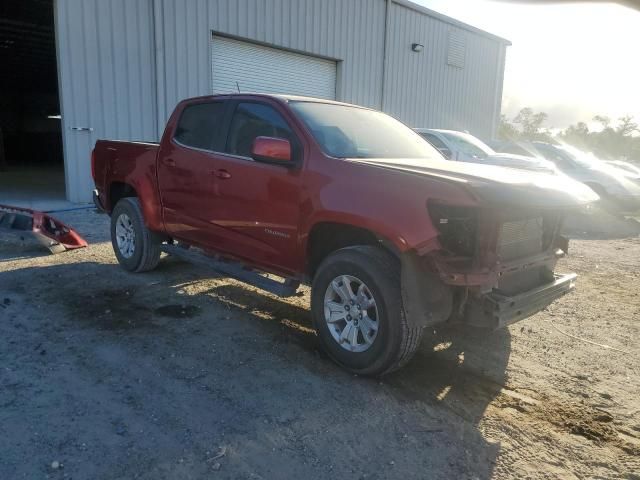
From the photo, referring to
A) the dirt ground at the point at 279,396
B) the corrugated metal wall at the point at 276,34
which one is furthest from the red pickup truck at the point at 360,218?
the corrugated metal wall at the point at 276,34

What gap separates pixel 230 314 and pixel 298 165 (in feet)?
5.46

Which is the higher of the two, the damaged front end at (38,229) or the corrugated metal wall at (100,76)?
the corrugated metal wall at (100,76)

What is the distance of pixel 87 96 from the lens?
10.6 meters

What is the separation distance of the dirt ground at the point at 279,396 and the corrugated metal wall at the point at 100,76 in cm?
614

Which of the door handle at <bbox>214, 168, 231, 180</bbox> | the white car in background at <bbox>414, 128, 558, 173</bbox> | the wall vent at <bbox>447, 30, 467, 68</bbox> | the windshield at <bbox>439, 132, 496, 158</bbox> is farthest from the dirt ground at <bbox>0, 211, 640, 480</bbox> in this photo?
the wall vent at <bbox>447, 30, 467, 68</bbox>

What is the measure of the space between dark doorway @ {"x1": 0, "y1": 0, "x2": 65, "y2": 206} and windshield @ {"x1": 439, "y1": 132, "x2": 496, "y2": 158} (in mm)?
8586

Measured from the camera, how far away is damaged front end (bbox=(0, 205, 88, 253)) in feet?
22.2

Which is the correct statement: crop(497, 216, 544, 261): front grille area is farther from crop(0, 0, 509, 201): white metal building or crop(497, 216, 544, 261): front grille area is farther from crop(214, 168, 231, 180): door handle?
crop(0, 0, 509, 201): white metal building

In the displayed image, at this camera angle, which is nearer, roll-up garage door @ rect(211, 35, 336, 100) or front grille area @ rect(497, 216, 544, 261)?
front grille area @ rect(497, 216, 544, 261)

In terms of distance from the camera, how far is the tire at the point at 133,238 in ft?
19.1

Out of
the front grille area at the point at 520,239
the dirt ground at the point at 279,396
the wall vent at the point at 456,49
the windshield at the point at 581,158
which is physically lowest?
the dirt ground at the point at 279,396

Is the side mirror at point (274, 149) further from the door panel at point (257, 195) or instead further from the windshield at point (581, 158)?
the windshield at point (581, 158)

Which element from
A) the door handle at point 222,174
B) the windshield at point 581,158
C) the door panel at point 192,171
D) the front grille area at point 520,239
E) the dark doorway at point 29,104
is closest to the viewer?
the front grille area at point 520,239

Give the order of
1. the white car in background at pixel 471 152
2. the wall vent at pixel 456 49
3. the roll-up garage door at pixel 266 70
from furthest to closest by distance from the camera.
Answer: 1. the wall vent at pixel 456 49
2. the roll-up garage door at pixel 266 70
3. the white car in background at pixel 471 152
